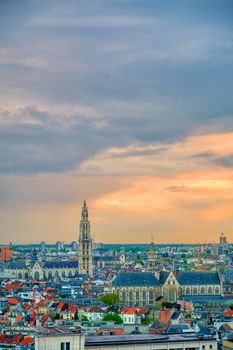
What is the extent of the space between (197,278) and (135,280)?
7196 mm

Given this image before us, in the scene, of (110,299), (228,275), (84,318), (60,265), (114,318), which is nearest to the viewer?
(114,318)

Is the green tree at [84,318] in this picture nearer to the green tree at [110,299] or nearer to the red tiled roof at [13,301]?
the green tree at [110,299]

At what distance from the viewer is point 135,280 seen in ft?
320

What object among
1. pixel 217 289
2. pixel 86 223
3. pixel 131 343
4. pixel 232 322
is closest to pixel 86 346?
pixel 131 343

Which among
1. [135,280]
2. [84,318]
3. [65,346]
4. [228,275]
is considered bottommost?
[65,346]

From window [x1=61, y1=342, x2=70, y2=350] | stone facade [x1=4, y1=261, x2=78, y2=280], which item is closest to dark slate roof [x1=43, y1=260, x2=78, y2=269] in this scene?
stone facade [x1=4, y1=261, x2=78, y2=280]

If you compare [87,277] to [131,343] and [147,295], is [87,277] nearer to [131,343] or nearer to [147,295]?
[147,295]

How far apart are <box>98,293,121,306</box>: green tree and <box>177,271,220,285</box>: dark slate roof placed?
33.6ft

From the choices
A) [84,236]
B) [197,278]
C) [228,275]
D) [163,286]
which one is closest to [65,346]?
[163,286]

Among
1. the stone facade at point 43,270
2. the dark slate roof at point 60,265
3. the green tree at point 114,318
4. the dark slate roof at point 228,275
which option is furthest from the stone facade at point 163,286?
the dark slate roof at point 60,265

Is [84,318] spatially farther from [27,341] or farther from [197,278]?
[197,278]

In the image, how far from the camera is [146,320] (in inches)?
2773

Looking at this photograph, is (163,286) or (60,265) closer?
(163,286)

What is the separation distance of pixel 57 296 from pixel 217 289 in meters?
17.1
